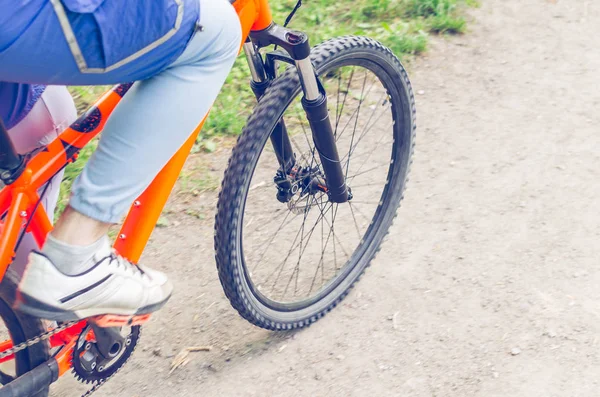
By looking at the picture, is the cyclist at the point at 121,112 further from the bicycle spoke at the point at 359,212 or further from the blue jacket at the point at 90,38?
the bicycle spoke at the point at 359,212

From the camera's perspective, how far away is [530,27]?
194 inches

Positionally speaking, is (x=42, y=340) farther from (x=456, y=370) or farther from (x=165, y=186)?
(x=456, y=370)

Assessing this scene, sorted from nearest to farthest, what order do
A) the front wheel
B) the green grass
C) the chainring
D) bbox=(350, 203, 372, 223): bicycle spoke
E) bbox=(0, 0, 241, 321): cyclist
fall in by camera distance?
bbox=(0, 0, 241, 321): cyclist, the chainring, the front wheel, bbox=(350, 203, 372, 223): bicycle spoke, the green grass

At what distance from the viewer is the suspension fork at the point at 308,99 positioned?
8.01 ft

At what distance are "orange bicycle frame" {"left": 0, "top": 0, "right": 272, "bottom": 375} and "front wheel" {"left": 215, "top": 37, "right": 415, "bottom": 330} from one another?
9.6 inches

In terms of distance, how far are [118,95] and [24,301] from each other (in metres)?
0.66

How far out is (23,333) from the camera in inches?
91.7

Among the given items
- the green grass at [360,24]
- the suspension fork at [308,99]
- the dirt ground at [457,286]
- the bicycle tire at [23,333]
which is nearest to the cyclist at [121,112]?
the bicycle tire at [23,333]

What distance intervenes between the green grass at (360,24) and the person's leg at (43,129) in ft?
6.16

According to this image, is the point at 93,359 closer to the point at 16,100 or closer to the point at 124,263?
the point at 124,263

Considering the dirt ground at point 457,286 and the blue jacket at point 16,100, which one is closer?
the blue jacket at point 16,100

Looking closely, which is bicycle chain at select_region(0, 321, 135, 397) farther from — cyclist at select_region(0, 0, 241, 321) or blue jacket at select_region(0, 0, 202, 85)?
blue jacket at select_region(0, 0, 202, 85)

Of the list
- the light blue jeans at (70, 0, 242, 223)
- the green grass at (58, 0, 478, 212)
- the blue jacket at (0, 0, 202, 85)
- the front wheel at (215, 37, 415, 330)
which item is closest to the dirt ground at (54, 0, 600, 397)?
the front wheel at (215, 37, 415, 330)

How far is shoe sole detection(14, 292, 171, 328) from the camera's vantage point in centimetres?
205
